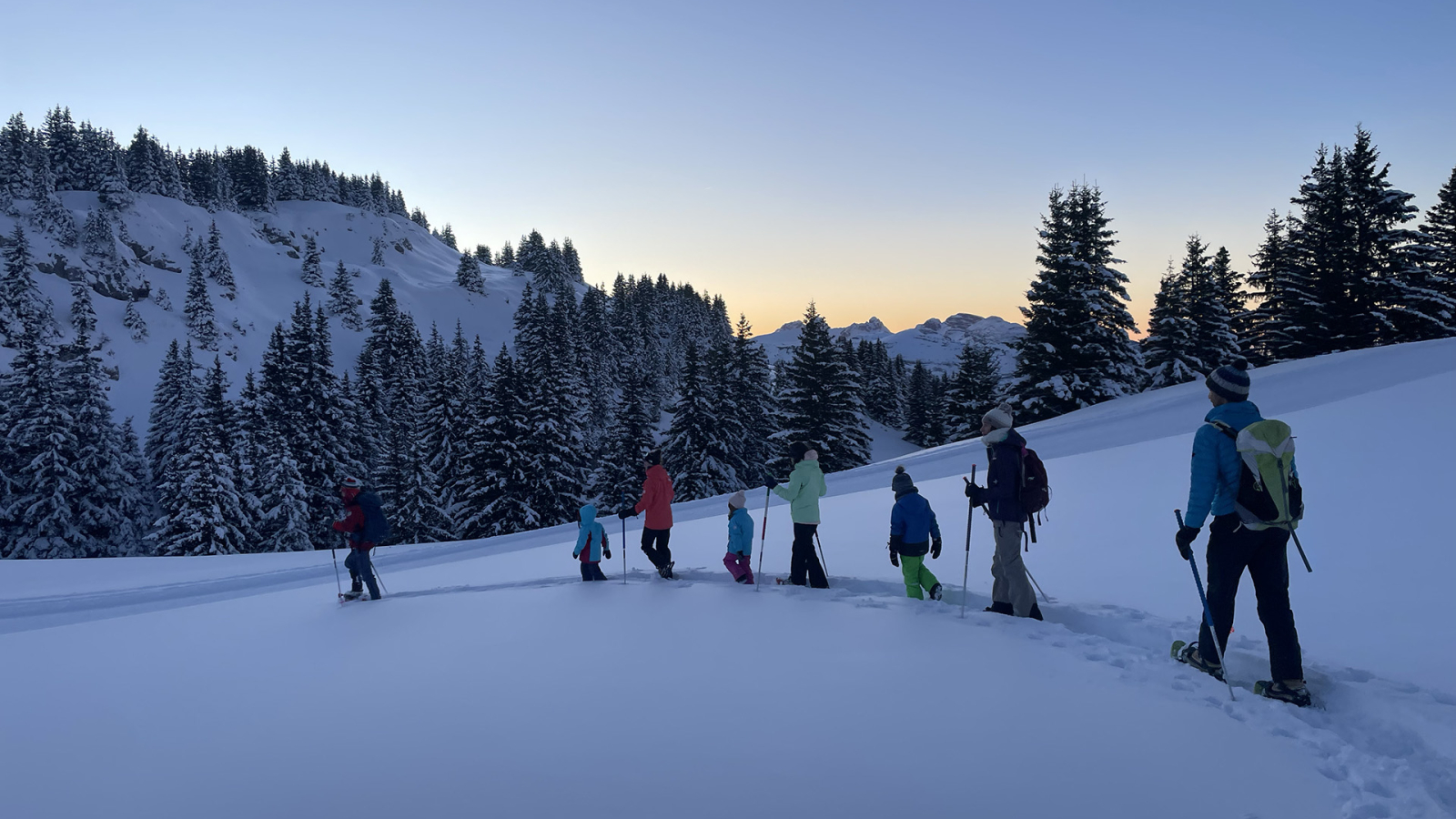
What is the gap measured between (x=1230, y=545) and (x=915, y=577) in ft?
10.5

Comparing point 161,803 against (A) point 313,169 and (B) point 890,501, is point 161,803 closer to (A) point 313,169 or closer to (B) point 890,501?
(B) point 890,501

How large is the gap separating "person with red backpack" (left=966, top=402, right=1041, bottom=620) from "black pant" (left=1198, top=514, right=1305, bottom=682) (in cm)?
163

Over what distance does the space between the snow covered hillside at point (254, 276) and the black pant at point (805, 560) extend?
2655 inches

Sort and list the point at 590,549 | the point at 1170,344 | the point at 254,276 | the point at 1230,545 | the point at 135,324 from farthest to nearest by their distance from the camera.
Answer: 1. the point at 254,276
2. the point at 135,324
3. the point at 1170,344
4. the point at 590,549
5. the point at 1230,545

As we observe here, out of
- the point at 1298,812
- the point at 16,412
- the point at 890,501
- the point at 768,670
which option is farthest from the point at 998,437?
the point at 16,412

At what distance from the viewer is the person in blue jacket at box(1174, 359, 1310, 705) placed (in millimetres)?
4480

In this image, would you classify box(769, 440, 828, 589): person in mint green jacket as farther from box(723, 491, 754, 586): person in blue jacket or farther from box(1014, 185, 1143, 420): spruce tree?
box(1014, 185, 1143, 420): spruce tree

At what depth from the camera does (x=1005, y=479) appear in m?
6.38

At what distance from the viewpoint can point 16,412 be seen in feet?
113

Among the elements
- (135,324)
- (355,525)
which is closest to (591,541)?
(355,525)

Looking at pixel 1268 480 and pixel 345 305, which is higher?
pixel 345 305

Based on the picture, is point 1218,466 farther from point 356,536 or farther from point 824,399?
point 824,399

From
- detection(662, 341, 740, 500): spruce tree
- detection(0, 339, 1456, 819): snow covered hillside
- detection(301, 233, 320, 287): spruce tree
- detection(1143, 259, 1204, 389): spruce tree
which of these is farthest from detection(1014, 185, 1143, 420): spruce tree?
detection(301, 233, 320, 287): spruce tree

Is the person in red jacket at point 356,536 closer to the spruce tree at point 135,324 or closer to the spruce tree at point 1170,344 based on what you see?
the spruce tree at point 1170,344
